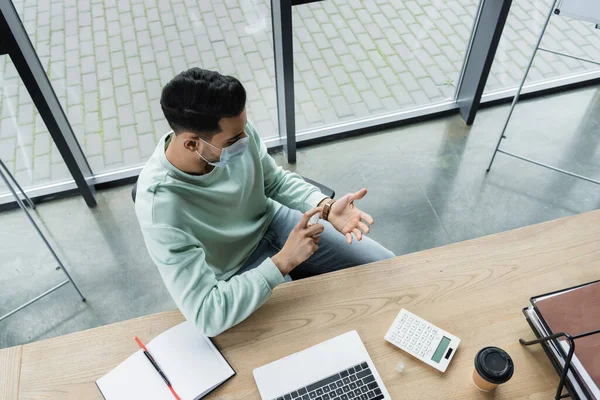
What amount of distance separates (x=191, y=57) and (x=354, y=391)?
2.03 m

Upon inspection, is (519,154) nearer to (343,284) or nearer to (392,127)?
(392,127)

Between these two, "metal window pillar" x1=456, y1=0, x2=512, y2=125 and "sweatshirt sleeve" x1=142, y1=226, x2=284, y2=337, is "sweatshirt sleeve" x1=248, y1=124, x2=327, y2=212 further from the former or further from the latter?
"metal window pillar" x1=456, y1=0, x2=512, y2=125

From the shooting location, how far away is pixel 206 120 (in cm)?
133

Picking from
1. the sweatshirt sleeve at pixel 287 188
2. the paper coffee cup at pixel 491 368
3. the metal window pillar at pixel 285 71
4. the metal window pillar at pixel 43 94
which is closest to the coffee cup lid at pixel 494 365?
the paper coffee cup at pixel 491 368

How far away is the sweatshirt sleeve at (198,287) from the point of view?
129cm

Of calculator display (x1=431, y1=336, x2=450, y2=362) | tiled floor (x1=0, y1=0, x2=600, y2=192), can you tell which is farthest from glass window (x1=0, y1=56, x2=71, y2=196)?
calculator display (x1=431, y1=336, x2=450, y2=362)

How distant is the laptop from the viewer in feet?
4.05

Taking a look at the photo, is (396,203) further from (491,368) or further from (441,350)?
(491,368)

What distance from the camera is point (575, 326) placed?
4.07 ft

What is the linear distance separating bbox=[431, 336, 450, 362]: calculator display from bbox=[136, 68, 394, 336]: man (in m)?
0.42

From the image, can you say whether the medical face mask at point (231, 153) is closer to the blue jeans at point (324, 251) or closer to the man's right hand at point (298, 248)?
the man's right hand at point (298, 248)

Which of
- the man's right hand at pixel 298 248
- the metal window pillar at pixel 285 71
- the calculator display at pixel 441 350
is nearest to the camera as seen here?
the calculator display at pixel 441 350

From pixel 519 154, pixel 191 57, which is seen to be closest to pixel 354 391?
pixel 191 57

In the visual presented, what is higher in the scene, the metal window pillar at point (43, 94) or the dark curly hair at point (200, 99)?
the dark curly hair at point (200, 99)
